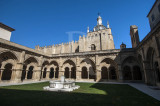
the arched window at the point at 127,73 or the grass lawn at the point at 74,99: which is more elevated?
the arched window at the point at 127,73

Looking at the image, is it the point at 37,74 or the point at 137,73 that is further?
the point at 37,74

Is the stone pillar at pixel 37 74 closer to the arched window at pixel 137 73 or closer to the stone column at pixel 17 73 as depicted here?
the stone column at pixel 17 73

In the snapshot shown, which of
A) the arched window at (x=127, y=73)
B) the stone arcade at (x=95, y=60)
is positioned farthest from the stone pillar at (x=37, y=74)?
the arched window at (x=127, y=73)

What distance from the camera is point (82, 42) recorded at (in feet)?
81.7

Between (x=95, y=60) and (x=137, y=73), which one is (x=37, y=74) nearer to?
(x=95, y=60)

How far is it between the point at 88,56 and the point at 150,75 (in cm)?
1105

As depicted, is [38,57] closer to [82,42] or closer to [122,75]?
[82,42]

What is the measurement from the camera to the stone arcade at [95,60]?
12.1m

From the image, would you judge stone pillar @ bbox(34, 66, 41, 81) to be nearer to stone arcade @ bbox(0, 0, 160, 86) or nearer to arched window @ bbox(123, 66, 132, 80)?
stone arcade @ bbox(0, 0, 160, 86)

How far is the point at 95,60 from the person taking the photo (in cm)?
1839

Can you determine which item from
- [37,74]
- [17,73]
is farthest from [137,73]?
[17,73]

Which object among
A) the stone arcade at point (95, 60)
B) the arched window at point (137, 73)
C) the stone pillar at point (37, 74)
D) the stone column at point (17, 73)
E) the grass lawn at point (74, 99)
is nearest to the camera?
the grass lawn at point (74, 99)

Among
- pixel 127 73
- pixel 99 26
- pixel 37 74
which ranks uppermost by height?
pixel 99 26

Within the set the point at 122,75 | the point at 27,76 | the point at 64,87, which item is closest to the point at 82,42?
the point at 122,75
